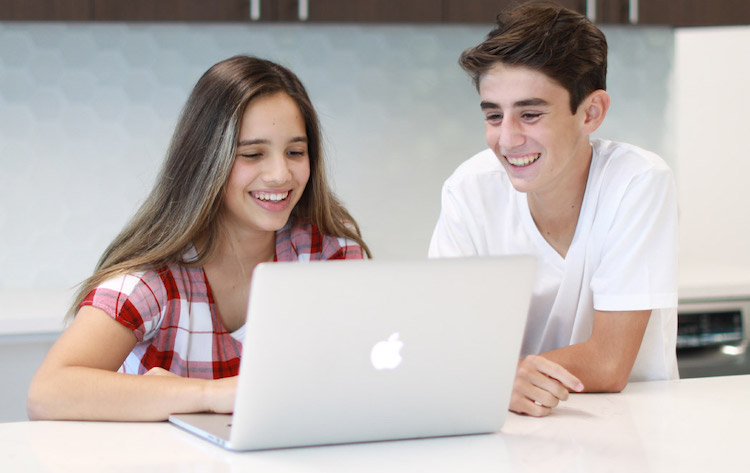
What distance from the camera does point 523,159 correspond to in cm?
175

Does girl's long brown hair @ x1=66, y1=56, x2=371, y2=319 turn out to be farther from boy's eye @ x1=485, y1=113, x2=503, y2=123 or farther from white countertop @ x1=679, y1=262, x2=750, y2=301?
Answer: white countertop @ x1=679, y1=262, x2=750, y2=301

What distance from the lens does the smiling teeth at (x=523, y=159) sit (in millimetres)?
1739

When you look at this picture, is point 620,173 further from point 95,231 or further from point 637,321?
point 95,231

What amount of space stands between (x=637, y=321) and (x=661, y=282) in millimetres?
88

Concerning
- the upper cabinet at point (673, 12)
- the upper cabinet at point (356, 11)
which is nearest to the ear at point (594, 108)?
the upper cabinet at point (356, 11)

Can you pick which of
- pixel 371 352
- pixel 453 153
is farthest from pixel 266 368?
pixel 453 153

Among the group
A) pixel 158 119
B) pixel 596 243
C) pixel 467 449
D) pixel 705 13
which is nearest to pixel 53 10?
pixel 158 119

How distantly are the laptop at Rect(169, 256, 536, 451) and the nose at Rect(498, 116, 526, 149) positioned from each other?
1.90 feet

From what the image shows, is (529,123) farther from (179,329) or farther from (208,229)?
(179,329)

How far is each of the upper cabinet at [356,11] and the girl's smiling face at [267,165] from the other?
1044mm

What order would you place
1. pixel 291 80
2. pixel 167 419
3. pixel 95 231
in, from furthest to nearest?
1. pixel 95 231
2. pixel 291 80
3. pixel 167 419

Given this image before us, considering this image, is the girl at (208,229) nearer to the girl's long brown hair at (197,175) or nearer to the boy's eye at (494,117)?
the girl's long brown hair at (197,175)

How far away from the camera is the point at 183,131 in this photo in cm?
176

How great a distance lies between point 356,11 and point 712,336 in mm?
1600
